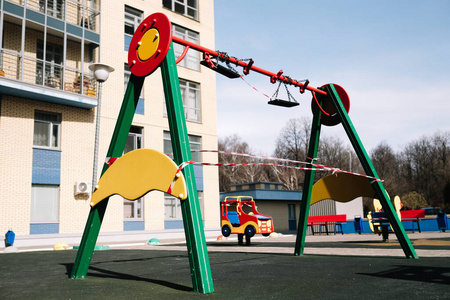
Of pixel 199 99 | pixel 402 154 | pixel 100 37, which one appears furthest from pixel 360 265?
pixel 402 154

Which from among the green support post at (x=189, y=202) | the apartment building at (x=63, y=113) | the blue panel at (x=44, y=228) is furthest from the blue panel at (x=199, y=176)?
the green support post at (x=189, y=202)

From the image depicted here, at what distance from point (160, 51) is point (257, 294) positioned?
142 inches

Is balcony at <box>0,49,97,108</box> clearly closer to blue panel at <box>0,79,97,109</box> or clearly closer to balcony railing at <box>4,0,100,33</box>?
blue panel at <box>0,79,97,109</box>

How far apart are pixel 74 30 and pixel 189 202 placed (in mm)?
18330

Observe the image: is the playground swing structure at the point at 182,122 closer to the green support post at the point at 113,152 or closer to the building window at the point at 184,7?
the green support post at the point at 113,152

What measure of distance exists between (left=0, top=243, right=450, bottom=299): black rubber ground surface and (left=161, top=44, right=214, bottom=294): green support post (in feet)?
0.83

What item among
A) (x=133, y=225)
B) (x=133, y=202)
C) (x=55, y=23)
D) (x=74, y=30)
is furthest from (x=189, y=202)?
(x=133, y=202)

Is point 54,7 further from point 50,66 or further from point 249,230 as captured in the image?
point 249,230

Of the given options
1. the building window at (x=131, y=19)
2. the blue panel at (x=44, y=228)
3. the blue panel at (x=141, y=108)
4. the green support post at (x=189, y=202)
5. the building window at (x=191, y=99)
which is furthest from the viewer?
the building window at (x=191, y=99)

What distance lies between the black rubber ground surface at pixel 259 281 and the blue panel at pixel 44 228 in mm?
11296

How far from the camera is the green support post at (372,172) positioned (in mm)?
8391

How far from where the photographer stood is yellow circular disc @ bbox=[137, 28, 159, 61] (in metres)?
6.10

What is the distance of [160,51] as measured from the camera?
19.4 feet

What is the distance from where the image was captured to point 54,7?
20.8 meters
